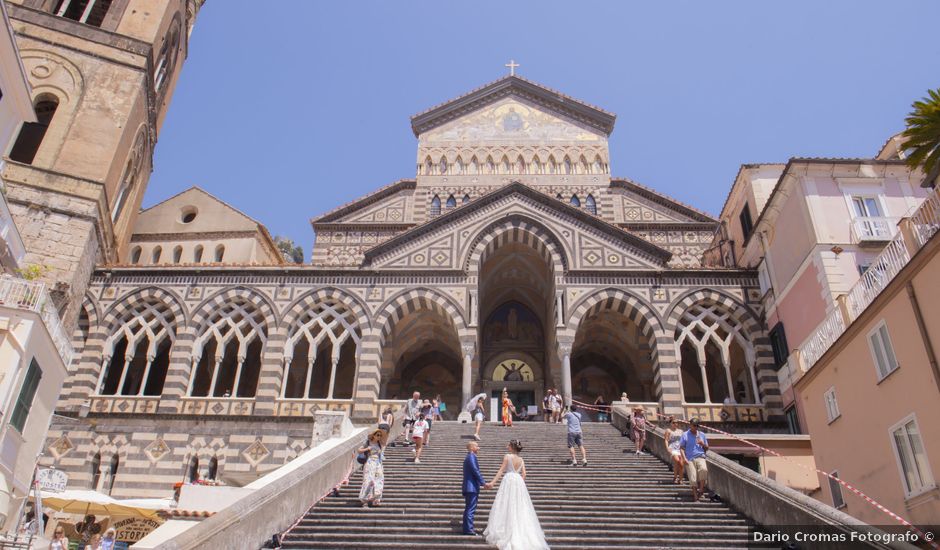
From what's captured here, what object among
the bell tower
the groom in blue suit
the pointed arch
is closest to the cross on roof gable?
the pointed arch

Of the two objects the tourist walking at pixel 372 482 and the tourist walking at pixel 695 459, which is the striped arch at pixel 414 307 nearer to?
the tourist walking at pixel 695 459

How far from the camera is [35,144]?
26.8 m

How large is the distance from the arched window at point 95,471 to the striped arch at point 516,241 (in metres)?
14.5

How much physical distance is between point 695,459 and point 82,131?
25.8 m

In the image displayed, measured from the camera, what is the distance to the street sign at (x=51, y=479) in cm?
1983

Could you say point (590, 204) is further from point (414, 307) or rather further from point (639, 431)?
point (639, 431)

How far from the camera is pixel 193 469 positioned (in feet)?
75.2

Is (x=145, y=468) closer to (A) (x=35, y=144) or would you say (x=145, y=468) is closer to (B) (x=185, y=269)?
(B) (x=185, y=269)

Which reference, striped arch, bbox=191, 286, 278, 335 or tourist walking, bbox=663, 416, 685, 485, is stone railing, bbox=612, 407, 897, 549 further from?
striped arch, bbox=191, 286, 278, 335

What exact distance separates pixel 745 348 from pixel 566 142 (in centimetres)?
1561

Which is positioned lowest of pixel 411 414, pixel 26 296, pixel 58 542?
pixel 58 542

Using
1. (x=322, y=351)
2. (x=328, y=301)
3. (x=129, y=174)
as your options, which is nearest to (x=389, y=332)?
(x=328, y=301)

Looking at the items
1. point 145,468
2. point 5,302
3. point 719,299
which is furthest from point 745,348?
point 5,302

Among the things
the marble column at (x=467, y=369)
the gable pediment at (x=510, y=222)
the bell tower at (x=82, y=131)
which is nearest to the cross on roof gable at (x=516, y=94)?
the gable pediment at (x=510, y=222)
